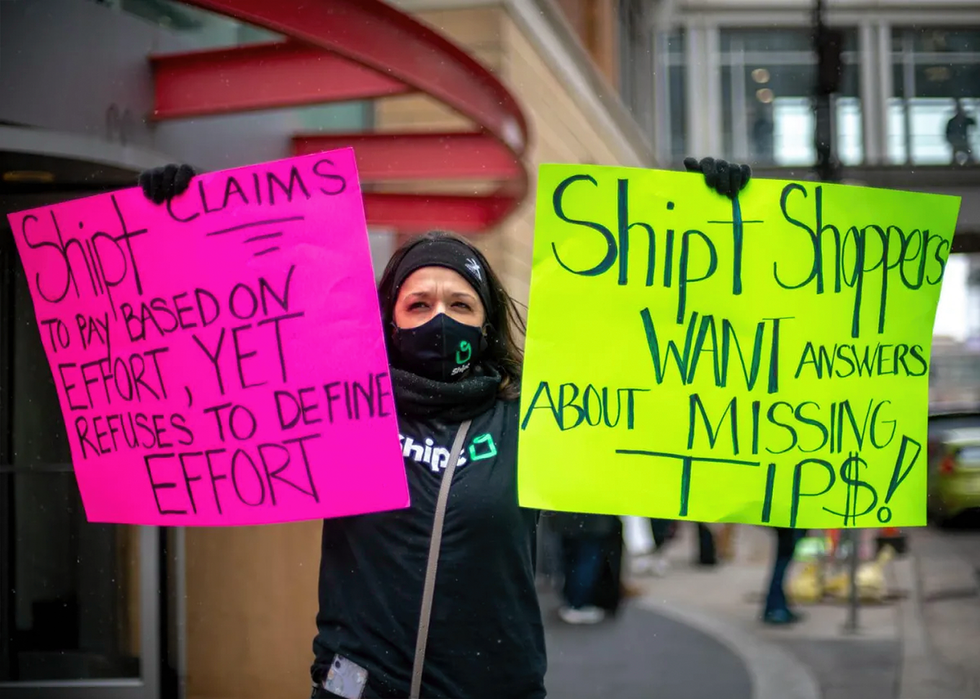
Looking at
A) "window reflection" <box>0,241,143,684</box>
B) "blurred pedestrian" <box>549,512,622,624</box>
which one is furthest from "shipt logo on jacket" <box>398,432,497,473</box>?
"blurred pedestrian" <box>549,512,622,624</box>

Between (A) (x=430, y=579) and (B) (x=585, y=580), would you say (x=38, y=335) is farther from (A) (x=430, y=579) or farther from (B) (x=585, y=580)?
(B) (x=585, y=580)

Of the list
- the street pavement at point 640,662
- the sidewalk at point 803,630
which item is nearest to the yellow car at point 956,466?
the sidewalk at point 803,630

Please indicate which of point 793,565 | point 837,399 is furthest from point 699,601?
point 837,399

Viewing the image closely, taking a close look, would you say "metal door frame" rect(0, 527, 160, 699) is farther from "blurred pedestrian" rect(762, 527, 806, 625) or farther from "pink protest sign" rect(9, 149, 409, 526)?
"blurred pedestrian" rect(762, 527, 806, 625)

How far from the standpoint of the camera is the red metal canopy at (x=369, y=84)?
314 centimetres

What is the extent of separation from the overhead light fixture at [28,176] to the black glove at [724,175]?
8.99ft

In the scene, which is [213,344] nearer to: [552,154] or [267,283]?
[267,283]

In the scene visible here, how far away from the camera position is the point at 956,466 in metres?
11.6

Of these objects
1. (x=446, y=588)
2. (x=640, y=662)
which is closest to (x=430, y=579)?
(x=446, y=588)

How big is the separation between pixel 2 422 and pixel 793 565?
755cm

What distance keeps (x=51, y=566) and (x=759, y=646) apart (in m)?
4.40

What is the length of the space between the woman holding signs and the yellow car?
1062 cm

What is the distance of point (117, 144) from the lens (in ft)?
12.1

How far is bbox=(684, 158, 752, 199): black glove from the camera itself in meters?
2.04
